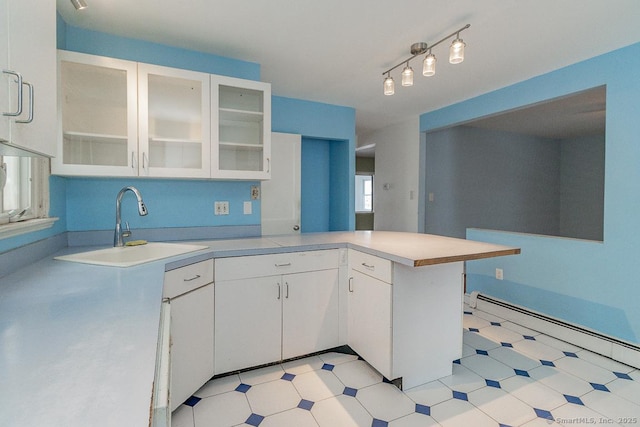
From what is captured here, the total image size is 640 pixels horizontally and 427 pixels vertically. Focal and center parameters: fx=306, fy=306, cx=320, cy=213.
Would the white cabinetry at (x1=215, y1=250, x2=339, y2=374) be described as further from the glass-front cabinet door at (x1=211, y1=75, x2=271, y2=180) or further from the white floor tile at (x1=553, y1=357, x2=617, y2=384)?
the white floor tile at (x1=553, y1=357, x2=617, y2=384)

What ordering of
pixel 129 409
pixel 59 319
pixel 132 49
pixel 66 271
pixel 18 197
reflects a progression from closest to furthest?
1. pixel 129 409
2. pixel 59 319
3. pixel 66 271
4. pixel 18 197
5. pixel 132 49

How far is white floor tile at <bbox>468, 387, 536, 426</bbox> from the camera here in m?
1.60

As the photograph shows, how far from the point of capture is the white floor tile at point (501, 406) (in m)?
1.60

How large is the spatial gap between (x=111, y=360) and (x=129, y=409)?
0.19 m

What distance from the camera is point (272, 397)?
1775 millimetres

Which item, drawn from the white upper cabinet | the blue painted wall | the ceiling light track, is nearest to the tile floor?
the blue painted wall

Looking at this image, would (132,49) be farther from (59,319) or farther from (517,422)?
(517,422)

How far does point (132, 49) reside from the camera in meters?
2.14

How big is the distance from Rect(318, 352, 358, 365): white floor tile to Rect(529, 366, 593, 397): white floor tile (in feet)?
3.89

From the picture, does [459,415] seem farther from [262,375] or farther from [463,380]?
[262,375]

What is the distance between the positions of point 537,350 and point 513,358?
29cm

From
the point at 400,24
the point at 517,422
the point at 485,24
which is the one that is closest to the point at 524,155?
the point at 485,24

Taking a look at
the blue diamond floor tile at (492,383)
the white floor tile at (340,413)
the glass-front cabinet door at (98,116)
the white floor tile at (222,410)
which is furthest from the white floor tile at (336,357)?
the glass-front cabinet door at (98,116)

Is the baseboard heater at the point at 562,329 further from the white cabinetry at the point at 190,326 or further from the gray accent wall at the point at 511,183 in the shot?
the white cabinetry at the point at 190,326
